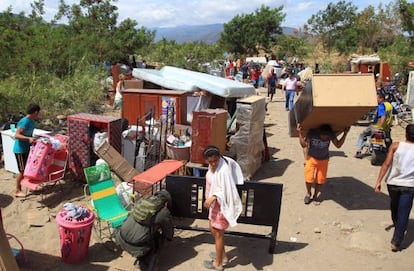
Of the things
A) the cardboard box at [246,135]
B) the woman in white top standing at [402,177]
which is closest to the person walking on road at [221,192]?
the woman in white top standing at [402,177]

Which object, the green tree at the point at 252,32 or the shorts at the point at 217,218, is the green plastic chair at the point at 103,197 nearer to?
the shorts at the point at 217,218

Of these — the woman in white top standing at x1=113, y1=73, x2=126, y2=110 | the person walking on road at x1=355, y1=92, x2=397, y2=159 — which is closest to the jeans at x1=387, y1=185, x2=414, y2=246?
the person walking on road at x1=355, y1=92, x2=397, y2=159

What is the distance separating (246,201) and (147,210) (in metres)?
1.24

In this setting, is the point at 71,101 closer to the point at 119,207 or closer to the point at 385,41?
the point at 119,207

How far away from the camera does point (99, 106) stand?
508 inches

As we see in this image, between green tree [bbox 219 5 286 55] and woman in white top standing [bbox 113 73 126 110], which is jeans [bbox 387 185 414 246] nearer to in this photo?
woman in white top standing [bbox 113 73 126 110]

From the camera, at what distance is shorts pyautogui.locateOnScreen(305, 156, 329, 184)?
6.04 meters

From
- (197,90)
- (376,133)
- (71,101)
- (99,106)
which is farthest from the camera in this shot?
(99,106)

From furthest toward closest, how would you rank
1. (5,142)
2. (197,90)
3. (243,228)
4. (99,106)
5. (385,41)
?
(385,41) → (99,106) → (197,90) → (5,142) → (243,228)

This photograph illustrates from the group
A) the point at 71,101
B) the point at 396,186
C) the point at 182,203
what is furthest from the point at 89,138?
the point at 71,101

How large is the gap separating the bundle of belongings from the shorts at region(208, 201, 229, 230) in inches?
22.9

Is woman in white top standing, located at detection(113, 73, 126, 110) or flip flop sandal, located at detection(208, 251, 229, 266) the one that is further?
woman in white top standing, located at detection(113, 73, 126, 110)

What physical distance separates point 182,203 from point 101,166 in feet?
5.68

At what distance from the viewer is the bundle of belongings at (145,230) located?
170 inches
